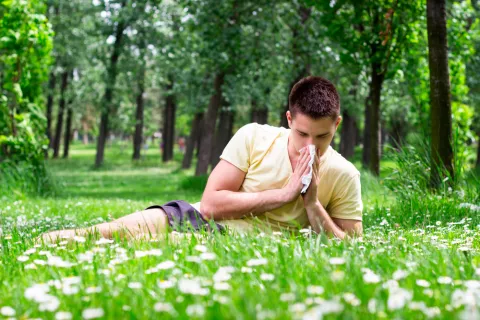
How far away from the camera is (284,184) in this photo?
4363mm

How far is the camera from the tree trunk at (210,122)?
19031 mm

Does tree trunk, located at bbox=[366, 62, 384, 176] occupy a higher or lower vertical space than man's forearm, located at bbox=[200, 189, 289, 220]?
higher

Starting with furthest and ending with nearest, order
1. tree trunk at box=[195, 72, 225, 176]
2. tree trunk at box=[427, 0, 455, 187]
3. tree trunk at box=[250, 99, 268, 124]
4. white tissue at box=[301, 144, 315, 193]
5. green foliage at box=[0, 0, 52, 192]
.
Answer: tree trunk at box=[250, 99, 268, 124] < tree trunk at box=[195, 72, 225, 176] < green foliage at box=[0, 0, 52, 192] < tree trunk at box=[427, 0, 455, 187] < white tissue at box=[301, 144, 315, 193]

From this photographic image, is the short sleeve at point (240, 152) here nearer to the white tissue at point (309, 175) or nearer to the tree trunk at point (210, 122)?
the white tissue at point (309, 175)

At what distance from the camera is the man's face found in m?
4.05

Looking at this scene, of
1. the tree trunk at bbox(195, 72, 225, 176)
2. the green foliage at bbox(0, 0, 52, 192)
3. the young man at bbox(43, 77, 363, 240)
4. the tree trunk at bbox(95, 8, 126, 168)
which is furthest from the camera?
the tree trunk at bbox(95, 8, 126, 168)

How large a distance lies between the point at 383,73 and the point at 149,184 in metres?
10.3

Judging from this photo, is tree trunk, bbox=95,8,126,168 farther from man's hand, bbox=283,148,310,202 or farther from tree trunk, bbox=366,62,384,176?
man's hand, bbox=283,148,310,202

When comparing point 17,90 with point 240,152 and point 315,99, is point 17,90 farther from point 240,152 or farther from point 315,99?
point 315,99

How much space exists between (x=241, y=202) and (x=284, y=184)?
384 millimetres

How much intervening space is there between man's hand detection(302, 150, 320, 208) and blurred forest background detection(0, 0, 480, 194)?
3561mm

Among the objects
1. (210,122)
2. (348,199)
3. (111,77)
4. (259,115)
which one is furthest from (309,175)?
(111,77)

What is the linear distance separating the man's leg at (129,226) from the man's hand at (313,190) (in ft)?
3.51

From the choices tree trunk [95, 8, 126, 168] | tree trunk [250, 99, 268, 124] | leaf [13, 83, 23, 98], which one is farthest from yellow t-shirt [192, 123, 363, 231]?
tree trunk [95, 8, 126, 168]
